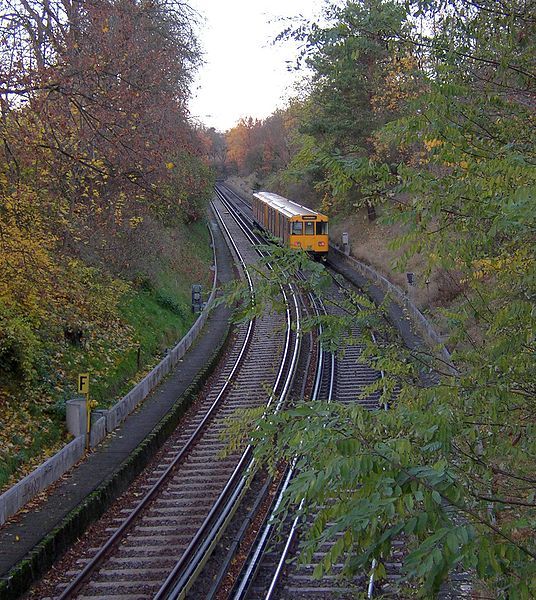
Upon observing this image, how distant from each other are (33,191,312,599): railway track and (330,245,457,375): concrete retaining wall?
424 cm

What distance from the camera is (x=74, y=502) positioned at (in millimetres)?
12516

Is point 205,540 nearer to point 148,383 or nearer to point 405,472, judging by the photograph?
point 405,472

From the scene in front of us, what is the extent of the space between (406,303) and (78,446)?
46.9 feet

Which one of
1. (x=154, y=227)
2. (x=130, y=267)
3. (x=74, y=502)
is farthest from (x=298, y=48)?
(x=154, y=227)

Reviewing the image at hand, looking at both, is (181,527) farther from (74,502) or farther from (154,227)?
(154,227)

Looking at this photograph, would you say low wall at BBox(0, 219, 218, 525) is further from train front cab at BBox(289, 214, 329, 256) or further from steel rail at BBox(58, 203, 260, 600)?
train front cab at BBox(289, 214, 329, 256)

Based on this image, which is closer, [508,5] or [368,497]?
[368,497]

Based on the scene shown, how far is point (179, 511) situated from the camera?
12766mm

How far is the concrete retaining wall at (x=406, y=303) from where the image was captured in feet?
66.5

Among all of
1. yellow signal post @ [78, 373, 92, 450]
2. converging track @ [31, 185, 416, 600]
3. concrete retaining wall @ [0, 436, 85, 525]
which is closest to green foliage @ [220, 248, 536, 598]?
converging track @ [31, 185, 416, 600]

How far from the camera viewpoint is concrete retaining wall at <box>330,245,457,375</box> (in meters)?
20.3

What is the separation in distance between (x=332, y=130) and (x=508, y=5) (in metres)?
32.3

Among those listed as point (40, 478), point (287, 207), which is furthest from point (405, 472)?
point (287, 207)

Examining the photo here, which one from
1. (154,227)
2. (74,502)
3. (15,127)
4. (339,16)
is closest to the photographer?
(339,16)
